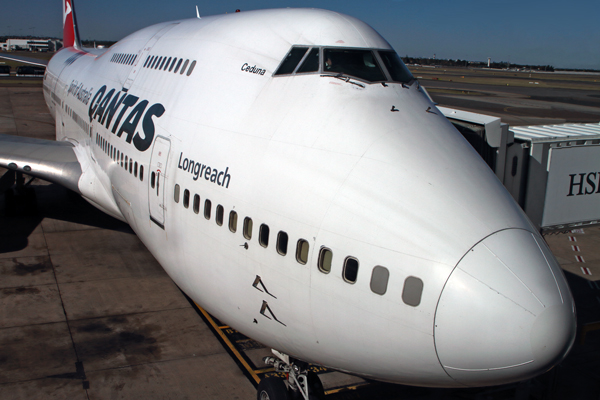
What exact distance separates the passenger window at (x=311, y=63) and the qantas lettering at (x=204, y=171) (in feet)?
5.85

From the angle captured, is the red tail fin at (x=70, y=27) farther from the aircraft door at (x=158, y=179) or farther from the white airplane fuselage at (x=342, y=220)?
the white airplane fuselage at (x=342, y=220)

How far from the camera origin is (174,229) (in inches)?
321

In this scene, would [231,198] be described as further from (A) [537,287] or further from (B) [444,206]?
(A) [537,287]

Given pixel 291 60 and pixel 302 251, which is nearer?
pixel 302 251

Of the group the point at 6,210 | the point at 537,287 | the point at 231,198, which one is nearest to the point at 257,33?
the point at 231,198

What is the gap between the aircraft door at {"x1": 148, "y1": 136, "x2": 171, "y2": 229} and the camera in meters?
8.54

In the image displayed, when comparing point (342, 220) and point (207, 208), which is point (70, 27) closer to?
point (207, 208)

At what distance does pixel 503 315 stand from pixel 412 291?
0.86 m

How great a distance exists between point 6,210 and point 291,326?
1633 centimetres

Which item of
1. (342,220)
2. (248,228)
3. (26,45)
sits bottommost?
(248,228)

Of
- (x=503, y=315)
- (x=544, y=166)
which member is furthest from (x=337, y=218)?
(x=544, y=166)

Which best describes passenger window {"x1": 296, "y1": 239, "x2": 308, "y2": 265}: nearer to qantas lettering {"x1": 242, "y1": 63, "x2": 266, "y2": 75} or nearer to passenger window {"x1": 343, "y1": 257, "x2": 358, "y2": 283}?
passenger window {"x1": 343, "y1": 257, "x2": 358, "y2": 283}

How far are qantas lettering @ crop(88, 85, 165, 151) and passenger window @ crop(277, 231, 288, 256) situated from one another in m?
4.35

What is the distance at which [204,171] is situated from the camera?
7.42 metres
